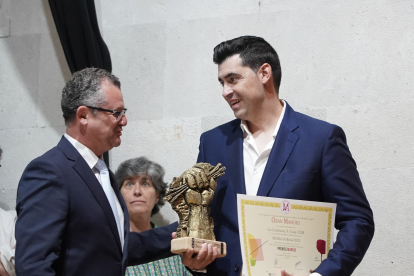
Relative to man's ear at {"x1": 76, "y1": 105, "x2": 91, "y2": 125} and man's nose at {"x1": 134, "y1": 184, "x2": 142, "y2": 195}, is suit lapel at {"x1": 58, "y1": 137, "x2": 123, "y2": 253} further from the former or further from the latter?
man's nose at {"x1": 134, "y1": 184, "x2": 142, "y2": 195}

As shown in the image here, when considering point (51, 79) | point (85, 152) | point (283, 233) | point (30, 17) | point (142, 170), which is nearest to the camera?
point (283, 233)

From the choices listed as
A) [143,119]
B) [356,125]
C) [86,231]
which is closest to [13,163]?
[143,119]

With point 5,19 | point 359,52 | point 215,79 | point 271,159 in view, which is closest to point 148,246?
point 271,159

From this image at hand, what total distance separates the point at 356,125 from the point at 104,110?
5.98ft

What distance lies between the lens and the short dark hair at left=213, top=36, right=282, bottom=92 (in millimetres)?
2738

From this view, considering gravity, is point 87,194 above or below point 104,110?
below

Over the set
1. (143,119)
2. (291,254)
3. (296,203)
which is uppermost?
(143,119)

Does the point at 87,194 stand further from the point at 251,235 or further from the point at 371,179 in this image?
the point at 371,179

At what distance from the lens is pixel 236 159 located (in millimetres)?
2547

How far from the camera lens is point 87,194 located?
94.2 inches

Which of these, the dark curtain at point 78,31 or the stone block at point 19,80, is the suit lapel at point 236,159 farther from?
the stone block at point 19,80

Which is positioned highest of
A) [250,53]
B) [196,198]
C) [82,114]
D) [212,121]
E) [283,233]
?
[250,53]

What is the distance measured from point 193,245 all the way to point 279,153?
57 cm

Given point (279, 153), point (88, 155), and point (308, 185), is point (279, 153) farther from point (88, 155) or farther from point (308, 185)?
point (88, 155)
